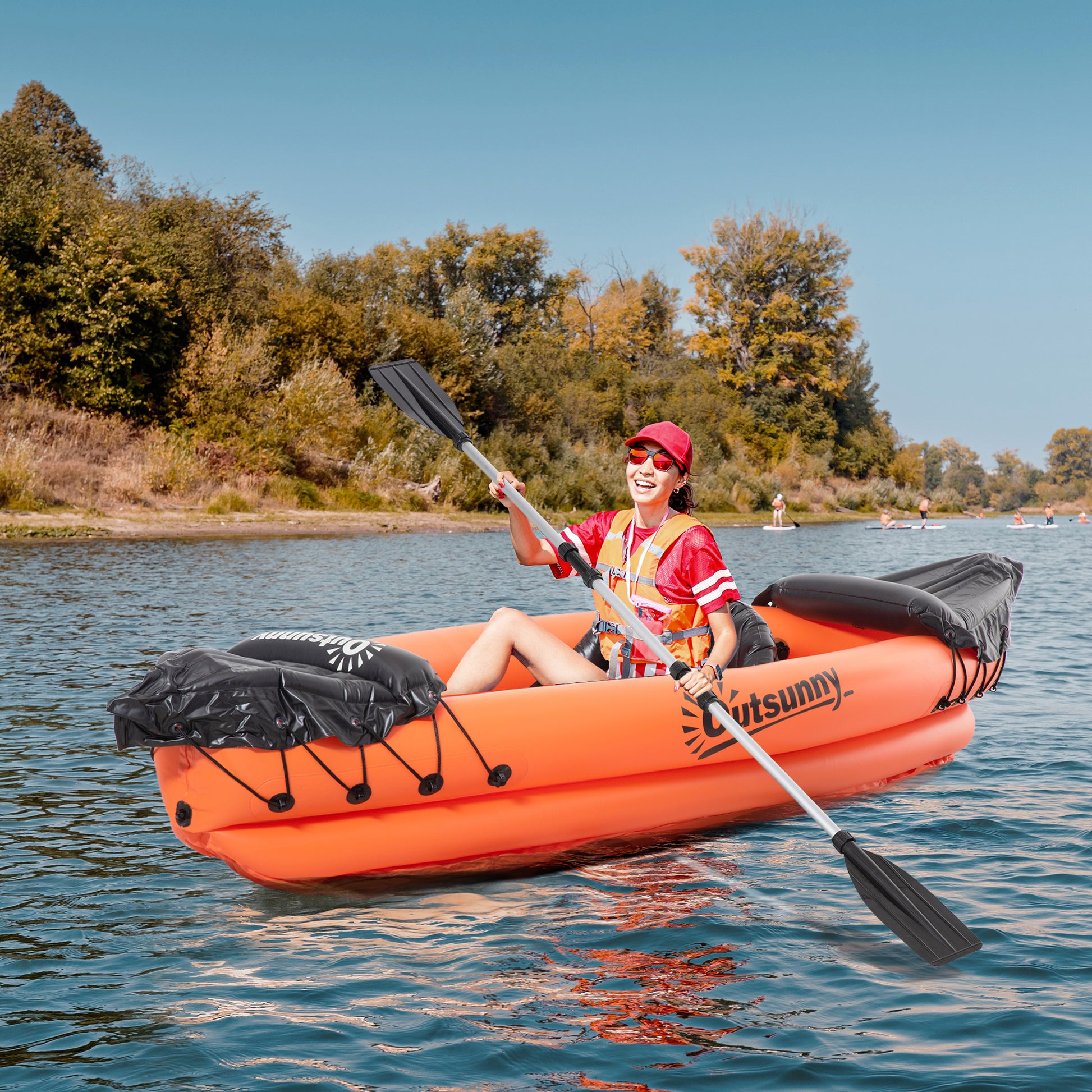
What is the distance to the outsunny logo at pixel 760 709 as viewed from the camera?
3787 mm

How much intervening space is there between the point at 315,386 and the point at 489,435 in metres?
5.63

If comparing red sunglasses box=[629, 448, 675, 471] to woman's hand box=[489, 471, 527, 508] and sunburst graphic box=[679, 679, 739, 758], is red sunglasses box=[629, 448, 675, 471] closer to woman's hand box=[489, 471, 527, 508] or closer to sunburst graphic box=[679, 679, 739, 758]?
woman's hand box=[489, 471, 527, 508]

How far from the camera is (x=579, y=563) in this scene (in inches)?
152

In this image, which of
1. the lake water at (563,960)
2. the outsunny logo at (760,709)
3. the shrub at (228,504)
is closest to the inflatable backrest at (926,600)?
the lake water at (563,960)

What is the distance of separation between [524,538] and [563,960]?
→ 65.4 inches

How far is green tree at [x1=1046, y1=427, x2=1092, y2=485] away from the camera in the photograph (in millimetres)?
78625

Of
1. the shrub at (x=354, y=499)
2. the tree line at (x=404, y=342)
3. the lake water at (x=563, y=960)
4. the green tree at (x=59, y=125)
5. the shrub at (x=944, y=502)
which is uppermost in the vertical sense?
the green tree at (x=59, y=125)

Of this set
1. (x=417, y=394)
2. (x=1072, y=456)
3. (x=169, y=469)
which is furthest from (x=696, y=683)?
(x=1072, y=456)

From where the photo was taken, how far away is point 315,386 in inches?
792

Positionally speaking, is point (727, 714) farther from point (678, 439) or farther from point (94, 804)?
point (94, 804)

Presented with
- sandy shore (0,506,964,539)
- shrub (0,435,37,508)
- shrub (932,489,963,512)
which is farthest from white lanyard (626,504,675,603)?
shrub (932,489,963,512)

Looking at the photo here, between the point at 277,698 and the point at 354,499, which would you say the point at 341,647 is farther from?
the point at 354,499

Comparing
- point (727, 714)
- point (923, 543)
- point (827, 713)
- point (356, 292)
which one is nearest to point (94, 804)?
point (727, 714)

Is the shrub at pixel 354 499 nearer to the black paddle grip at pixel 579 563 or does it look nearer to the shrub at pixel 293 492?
the shrub at pixel 293 492
